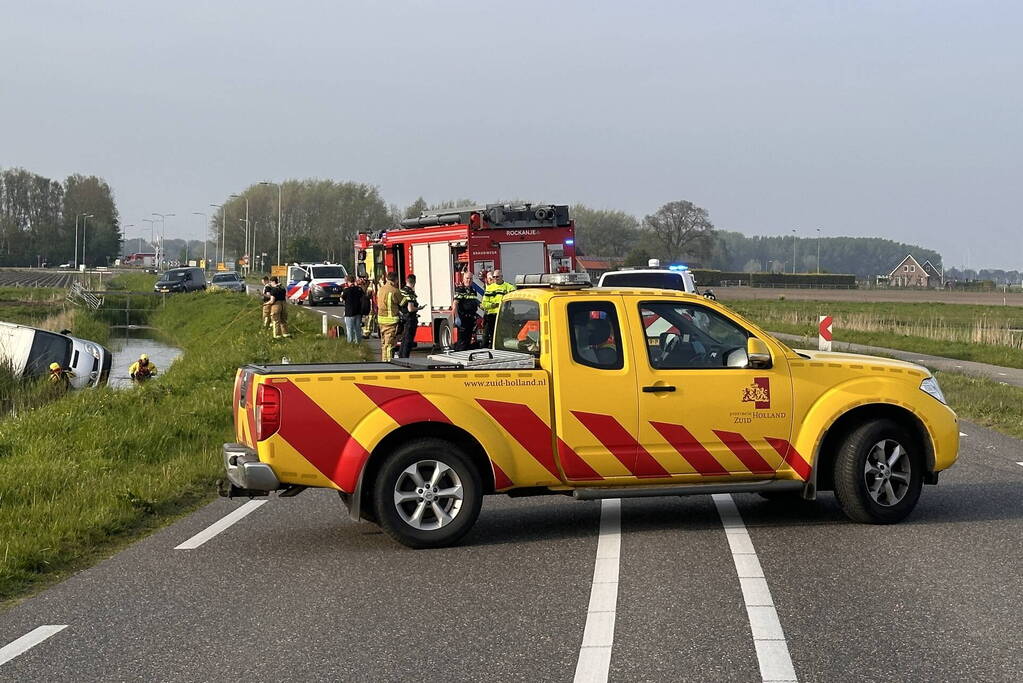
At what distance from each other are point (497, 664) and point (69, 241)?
545 ft

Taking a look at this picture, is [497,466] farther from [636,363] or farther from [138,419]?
[138,419]

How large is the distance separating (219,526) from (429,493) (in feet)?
6.63

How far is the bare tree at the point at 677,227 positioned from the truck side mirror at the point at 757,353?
11836 cm

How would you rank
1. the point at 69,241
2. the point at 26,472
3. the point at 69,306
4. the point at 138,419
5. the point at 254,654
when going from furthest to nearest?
the point at 69,241
the point at 69,306
the point at 138,419
the point at 26,472
the point at 254,654

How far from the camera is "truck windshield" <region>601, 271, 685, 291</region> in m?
23.0

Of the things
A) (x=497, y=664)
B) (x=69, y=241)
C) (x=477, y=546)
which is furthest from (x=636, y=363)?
(x=69, y=241)

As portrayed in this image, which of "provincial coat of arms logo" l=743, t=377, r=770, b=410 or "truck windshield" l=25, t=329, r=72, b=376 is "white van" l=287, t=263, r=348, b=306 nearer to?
"truck windshield" l=25, t=329, r=72, b=376

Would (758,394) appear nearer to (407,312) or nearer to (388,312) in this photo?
(388,312)

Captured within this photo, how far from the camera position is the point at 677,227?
420 feet

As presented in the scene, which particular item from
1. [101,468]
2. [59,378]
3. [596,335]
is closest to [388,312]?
[59,378]

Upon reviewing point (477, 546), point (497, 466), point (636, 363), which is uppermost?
point (636, 363)

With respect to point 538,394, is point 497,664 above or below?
below

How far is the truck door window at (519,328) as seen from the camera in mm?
9062

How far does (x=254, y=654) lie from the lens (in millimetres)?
6020
